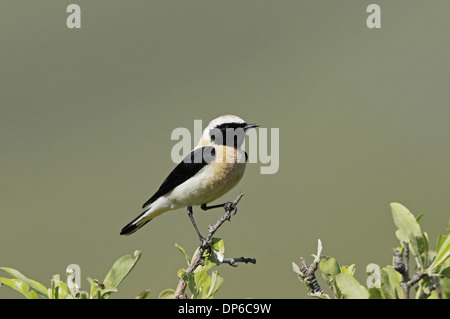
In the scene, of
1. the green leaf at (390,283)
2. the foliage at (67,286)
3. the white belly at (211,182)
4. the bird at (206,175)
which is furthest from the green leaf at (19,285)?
the white belly at (211,182)

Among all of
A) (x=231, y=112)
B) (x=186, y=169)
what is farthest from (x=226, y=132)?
(x=231, y=112)

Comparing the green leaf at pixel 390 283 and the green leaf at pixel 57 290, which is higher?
the green leaf at pixel 390 283

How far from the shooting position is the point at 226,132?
202 inches

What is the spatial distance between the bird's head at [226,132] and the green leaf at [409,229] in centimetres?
329

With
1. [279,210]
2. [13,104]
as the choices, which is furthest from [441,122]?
[13,104]

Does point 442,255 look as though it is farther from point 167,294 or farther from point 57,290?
point 57,290

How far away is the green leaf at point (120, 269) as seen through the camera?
6.72 ft

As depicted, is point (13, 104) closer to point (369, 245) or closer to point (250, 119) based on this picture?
point (250, 119)

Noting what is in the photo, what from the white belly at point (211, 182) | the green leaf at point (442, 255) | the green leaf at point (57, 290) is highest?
the white belly at point (211, 182)

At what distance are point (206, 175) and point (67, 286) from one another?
107 inches

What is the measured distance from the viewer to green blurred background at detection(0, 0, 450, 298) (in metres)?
15.9

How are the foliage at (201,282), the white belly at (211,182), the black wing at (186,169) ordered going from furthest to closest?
the black wing at (186,169), the white belly at (211,182), the foliage at (201,282)

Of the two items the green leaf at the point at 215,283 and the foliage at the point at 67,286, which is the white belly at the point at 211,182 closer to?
the green leaf at the point at 215,283

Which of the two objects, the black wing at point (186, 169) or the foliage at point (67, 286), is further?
the black wing at point (186, 169)
